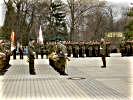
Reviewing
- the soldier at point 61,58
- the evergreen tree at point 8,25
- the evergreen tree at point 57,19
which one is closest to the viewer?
the soldier at point 61,58

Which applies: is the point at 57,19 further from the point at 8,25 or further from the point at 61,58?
the point at 61,58

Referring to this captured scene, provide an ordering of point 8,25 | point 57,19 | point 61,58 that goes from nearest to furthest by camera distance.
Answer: point 61,58 → point 8,25 → point 57,19

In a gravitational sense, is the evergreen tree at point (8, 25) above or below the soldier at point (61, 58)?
above

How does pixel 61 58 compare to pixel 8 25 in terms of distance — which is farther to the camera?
pixel 8 25

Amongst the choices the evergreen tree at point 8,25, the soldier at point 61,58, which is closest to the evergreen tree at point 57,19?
the evergreen tree at point 8,25

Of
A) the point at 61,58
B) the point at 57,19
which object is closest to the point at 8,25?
the point at 57,19

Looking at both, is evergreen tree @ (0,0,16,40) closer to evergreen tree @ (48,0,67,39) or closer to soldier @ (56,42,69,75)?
evergreen tree @ (48,0,67,39)

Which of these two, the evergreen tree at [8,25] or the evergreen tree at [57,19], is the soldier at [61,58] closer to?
the evergreen tree at [8,25]

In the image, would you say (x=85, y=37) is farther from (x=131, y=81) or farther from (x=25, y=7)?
(x=131, y=81)

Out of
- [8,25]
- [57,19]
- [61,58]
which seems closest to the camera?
[61,58]

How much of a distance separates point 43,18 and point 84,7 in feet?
23.5

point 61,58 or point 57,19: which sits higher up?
point 57,19

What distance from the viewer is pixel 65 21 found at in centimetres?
8944

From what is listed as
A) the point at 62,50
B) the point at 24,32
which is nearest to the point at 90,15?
the point at 24,32
